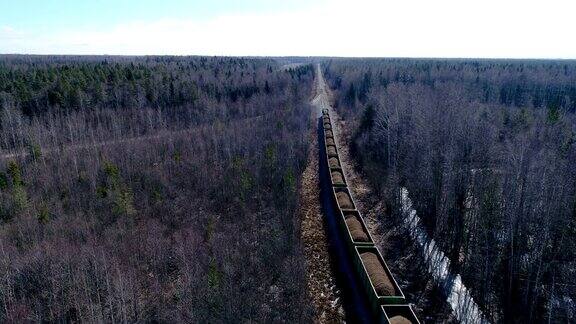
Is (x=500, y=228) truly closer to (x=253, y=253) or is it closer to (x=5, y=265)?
(x=253, y=253)

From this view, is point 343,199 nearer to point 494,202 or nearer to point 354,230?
point 354,230

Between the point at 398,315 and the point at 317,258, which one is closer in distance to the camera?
the point at 398,315

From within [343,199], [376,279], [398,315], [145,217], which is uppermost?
[343,199]

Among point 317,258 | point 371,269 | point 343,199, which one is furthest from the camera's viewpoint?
point 343,199

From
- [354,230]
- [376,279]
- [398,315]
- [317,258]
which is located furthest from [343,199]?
[398,315]

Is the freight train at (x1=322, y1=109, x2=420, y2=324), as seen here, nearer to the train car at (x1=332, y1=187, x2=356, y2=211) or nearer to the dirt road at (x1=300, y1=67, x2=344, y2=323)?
the train car at (x1=332, y1=187, x2=356, y2=211)

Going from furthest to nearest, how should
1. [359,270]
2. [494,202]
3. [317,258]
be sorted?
[317,258] < [494,202] < [359,270]

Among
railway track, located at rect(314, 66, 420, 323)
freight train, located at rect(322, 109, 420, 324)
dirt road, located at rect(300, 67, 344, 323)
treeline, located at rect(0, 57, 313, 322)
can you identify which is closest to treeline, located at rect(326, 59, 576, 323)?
freight train, located at rect(322, 109, 420, 324)

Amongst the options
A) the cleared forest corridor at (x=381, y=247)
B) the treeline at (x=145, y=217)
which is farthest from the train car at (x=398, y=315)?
the treeline at (x=145, y=217)
